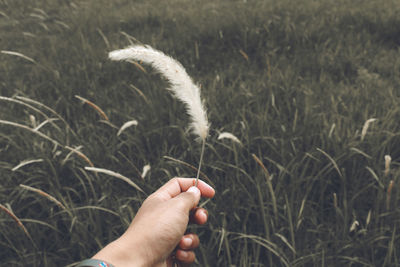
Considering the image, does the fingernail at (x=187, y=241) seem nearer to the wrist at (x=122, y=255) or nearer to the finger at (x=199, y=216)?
the finger at (x=199, y=216)

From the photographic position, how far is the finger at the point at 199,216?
4.33 feet

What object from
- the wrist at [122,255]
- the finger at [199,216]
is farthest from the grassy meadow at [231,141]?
the wrist at [122,255]

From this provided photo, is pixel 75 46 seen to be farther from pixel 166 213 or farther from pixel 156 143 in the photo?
pixel 166 213

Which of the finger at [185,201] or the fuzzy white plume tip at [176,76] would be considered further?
the finger at [185,201]

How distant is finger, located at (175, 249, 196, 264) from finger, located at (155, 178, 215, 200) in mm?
231

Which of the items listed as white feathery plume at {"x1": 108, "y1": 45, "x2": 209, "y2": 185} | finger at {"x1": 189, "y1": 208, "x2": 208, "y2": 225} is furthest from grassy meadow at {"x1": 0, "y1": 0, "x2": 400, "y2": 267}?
white feathery plume at {"x1": 108, "y1": 45, "x2": 209, "y2": 185}

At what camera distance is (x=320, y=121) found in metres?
1.88

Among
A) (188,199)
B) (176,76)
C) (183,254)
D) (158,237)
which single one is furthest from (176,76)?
(183,254)

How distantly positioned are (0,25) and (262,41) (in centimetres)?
358

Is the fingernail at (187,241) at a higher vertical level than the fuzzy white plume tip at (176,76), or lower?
lower

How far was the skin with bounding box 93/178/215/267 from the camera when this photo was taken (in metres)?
1.07

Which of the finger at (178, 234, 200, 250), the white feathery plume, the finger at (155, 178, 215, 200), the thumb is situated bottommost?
the finger at (178, 234, 200, 250)

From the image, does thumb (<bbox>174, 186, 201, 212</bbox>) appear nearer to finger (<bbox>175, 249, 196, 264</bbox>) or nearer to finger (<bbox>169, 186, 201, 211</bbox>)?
finger (<bbox>169, 186, 201, 211</bbox>)

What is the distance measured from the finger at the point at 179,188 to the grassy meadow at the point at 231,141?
14 centimetres
